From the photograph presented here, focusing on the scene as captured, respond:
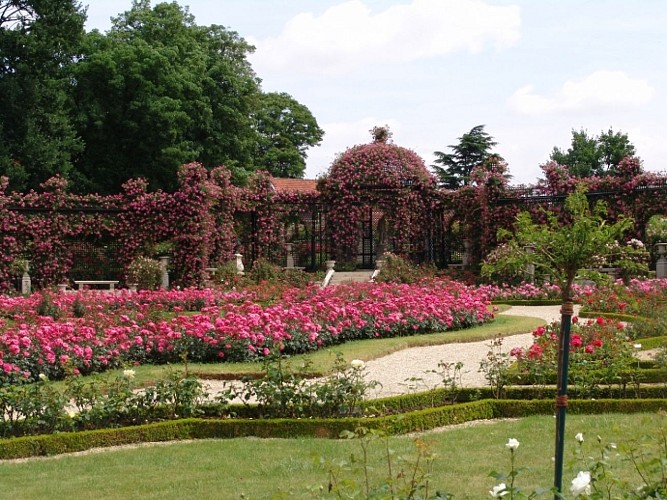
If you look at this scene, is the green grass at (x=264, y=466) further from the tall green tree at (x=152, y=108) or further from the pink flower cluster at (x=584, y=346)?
the tall green tree at (x=152, y=108)

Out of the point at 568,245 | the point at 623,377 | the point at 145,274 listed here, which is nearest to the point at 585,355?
the point at 623,377

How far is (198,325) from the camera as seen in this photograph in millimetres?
10688

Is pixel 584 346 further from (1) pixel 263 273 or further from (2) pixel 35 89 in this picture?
(2) pixel 35 89

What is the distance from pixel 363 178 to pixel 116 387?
18.0 metres

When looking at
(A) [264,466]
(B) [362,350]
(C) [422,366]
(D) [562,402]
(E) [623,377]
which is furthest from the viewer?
(B) [362,350]

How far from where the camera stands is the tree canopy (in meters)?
26.6

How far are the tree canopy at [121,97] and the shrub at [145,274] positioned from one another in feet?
23.3

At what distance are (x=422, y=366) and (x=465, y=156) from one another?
3136 cm

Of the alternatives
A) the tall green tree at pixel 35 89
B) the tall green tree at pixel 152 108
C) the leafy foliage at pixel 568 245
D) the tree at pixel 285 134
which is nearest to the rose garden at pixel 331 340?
the leafy foliage at pixel 568 245

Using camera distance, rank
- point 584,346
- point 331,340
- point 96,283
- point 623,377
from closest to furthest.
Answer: point 623,377
point 584,346
point 331,340
point 96,283

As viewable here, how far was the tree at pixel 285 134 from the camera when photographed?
43625mm

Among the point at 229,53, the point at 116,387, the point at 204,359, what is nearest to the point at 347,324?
the point at 204,359

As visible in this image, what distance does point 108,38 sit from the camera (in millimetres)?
31812

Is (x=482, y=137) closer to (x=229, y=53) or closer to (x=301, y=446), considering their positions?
(x=229, y=53)
